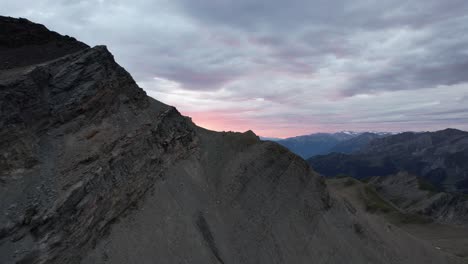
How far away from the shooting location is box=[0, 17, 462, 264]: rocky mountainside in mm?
27344

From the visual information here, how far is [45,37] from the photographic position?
1534 inches

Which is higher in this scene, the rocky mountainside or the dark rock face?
the rocky mountainside

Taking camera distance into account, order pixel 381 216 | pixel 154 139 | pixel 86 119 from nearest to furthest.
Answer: pixel 86 119 < pixel 154 139 < pixel 381 216

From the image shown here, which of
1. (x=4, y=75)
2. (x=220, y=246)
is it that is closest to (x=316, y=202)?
(x=220, y=246)

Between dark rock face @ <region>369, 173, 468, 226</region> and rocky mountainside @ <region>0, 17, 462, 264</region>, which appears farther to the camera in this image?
dark rock face @ <region>369, 173, 468, 226</region>

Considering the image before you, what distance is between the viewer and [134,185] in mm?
34125

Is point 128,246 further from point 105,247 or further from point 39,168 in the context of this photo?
point 39,168

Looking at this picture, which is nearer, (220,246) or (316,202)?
(220,246)

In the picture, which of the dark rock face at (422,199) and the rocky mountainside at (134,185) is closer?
the rocky mountainside at (134,185)

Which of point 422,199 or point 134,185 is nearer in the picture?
point 134,185

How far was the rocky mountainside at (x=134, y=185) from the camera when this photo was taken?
27.3 meters

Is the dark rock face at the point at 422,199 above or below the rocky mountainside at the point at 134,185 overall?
below

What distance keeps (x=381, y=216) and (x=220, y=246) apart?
59.6m

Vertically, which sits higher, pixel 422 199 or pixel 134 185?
pixel 134 185
